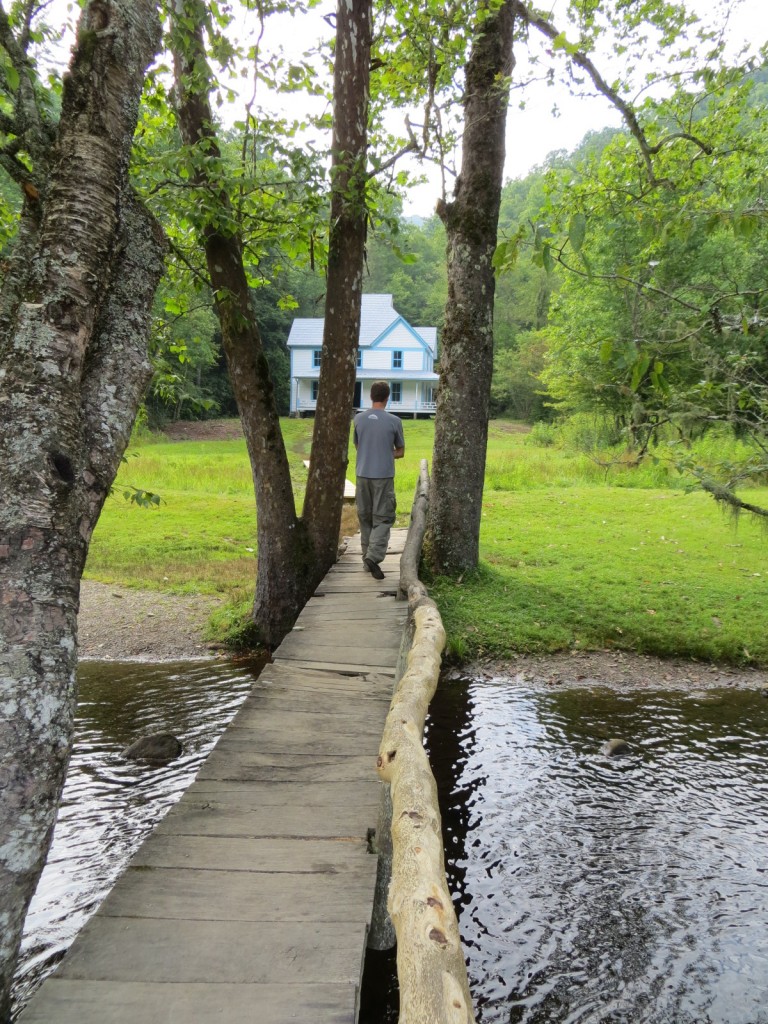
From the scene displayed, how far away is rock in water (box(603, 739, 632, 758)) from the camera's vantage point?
552cm

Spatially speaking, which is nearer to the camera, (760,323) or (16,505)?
(16,505)

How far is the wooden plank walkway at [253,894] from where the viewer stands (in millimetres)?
2137

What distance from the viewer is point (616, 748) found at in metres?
5.54

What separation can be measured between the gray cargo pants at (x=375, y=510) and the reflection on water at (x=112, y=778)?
1.99 meters

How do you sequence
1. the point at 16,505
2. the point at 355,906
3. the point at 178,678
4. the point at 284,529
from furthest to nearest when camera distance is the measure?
1. the point at 284,529
2. the point at 178,678
3. the point at 355,906
4. the point at 16,505

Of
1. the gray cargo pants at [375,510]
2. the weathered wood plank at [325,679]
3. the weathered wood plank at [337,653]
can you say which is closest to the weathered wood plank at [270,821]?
the weathered wood plank at [325,679]

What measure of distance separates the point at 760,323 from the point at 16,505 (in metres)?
3.45

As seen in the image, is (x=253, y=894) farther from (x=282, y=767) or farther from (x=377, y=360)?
(x=377, y=360)

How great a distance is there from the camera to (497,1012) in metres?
3.10

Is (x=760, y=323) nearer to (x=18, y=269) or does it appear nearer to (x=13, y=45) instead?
(x=18, y=269)

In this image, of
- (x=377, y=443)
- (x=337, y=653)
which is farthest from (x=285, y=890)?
(x=377, y=443)

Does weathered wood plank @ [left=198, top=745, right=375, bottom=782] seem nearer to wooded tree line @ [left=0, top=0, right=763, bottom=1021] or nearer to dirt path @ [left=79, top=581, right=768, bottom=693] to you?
wooded tree line @ [left=0, top=0, right=763, bottom=1021]

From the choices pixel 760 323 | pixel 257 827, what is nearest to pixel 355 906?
pixel 257 827

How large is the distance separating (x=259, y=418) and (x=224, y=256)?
70.2 inches
